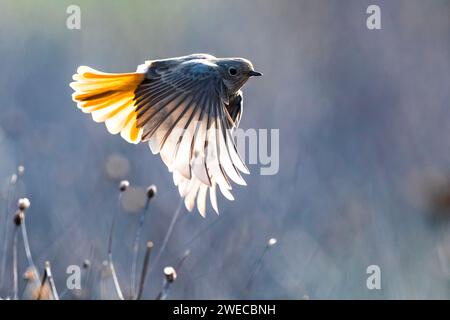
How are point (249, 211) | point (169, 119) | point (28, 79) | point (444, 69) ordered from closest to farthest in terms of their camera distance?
point (169, 119) < point (249, 211) < point (28, 79) < point (444, 69)

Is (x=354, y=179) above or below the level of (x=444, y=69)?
below

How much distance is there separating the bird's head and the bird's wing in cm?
4

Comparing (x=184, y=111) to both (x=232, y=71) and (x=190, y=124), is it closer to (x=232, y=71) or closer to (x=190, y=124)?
(x=190, y=124)

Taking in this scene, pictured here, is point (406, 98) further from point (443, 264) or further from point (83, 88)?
point (83, 88)

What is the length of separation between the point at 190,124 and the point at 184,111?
0.08 m

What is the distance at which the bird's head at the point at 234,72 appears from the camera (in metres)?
4.73

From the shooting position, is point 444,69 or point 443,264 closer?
point 443,264

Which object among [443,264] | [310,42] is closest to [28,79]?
[310,42]

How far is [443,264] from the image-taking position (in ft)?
18.3

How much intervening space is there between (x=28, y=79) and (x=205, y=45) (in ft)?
4.68

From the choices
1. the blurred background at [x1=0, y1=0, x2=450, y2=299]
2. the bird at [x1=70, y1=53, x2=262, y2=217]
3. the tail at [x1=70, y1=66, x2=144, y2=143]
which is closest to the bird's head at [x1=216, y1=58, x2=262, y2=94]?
the bird at [x1=70, y1=53, x2=262, y2=217]

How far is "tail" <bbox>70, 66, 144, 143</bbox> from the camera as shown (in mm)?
4773

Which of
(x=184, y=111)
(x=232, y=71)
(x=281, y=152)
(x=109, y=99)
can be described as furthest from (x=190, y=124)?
(x=281, y=152)

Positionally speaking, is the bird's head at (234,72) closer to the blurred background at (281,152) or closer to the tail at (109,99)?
the tail at (109,99)
